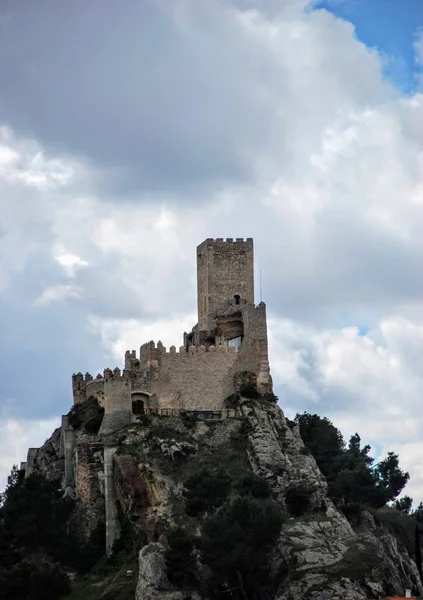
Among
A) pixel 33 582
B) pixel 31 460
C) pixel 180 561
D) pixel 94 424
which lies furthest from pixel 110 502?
pixel 31 460

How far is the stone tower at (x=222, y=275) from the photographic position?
99.9 m

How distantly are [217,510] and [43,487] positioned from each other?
14.7 m

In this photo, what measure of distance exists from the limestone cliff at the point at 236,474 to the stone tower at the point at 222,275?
9049 millimetres

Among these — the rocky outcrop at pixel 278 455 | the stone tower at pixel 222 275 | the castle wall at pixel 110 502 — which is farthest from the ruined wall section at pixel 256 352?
the castle wall at pixel 110 502

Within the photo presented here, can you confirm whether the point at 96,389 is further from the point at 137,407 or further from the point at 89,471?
the point at 89,471

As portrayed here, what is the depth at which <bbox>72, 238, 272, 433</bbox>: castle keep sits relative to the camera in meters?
93.7

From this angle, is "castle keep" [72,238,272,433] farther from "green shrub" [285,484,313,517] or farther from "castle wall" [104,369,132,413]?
"green shrub" [285,484,313,517]

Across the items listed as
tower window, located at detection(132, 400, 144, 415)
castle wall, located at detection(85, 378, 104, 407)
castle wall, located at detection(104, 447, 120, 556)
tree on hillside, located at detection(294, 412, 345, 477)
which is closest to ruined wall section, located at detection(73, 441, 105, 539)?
castle wall, located at detection(104, 447, 120, 556)

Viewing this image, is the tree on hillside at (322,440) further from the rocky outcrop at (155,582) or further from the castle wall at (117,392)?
the rocky outcrop at (155,582)

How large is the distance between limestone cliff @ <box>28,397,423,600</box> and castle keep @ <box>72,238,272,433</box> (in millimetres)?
1770

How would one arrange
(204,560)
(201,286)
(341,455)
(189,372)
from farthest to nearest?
1. (341,455)
2. (201,286)
3. (189,372)
4. (204,560)

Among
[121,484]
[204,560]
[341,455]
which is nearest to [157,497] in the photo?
[121,484]

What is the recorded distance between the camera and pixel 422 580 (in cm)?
8750

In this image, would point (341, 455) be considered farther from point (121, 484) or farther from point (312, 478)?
point (121, 484)
